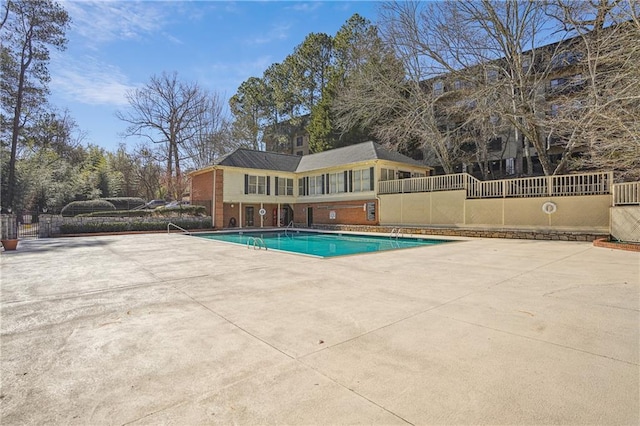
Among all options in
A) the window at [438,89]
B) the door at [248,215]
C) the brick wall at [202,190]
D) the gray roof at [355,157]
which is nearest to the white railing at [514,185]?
the gray roof at [355,157]

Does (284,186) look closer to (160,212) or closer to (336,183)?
(336,183)

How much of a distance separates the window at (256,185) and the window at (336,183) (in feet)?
16.0

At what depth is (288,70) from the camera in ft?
120

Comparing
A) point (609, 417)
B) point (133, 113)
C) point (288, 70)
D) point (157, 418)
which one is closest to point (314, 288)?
point (157, 418)

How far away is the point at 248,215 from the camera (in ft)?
76.3

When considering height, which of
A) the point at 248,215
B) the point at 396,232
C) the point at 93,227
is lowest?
the point at 396,232

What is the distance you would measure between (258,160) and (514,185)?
1689 centimetres

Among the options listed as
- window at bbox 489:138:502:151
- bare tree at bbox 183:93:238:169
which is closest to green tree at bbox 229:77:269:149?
bare tree at bbox 183:93:238:169

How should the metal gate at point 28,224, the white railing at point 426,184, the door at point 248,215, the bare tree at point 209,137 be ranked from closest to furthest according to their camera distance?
the white railing at point 426,184 → the metal gate at point 28,224 → the door at point 248,215 → the bare tree at point 209,137

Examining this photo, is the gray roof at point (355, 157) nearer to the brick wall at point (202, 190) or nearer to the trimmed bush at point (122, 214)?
the brick wall at point (202, 190)

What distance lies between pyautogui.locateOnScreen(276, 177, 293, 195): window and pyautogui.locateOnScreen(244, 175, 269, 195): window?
1.10 m

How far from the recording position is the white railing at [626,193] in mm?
11523

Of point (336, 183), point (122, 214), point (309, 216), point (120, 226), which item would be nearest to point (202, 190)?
point (122, 214)

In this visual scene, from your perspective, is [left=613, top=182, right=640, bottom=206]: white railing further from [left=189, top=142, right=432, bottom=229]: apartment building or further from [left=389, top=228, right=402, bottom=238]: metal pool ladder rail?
[left=189, top=142, right=432, bottom=229]: apartment building
